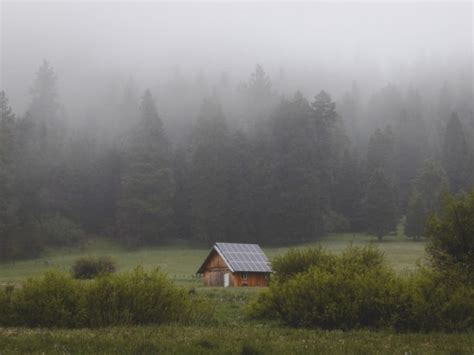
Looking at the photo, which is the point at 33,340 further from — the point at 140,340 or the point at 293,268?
the point at 293,268

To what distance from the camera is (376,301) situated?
16.7m

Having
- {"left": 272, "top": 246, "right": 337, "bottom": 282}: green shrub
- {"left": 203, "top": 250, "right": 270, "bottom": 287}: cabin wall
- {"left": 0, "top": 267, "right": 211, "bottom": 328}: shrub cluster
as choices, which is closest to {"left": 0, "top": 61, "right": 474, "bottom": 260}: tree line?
{"left": 203, "top": 250, "right": 270, "bottom": 287}: cabin wall

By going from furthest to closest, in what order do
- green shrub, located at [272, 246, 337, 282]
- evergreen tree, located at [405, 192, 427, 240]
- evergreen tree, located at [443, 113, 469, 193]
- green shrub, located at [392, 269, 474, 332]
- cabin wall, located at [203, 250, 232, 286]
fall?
1. evergreen tree, located at [443, 113, 469, 193]
2. evergreen tree, located at [405, 192, 427, 240]
3. cabin wall, located at [203, 250, 232, 286]
4. green shrub, located at [272, 246, 337, 282]
5. green shrub, located at [392, 269, 474, 332]

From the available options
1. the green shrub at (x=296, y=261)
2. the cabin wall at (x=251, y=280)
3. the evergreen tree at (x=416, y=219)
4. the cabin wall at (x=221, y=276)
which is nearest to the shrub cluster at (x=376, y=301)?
the green shrub at (x=296, y=261)

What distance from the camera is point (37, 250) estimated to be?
80.9 metres

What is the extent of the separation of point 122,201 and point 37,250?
47.6 feet

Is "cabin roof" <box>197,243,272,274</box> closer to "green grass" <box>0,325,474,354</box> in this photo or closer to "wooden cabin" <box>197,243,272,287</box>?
"wooden cabin" <box>197,243,272,287</box>

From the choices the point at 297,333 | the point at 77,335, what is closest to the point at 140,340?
the point at 77,335

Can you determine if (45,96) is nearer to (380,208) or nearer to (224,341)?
(380,208)

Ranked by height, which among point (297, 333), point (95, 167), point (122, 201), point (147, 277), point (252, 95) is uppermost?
point (252, 95)

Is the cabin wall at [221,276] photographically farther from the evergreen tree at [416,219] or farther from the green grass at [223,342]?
the green grass at [223,342]

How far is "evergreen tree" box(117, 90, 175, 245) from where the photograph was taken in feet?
285

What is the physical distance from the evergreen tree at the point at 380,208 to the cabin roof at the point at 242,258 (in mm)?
34996

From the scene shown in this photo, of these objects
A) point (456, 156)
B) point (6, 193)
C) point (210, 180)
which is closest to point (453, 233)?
point (210, 180)
